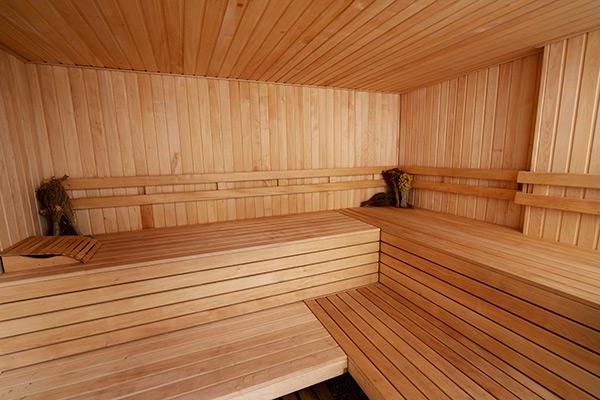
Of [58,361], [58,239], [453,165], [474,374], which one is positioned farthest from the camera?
[453,165]

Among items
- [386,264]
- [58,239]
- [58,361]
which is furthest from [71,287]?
[386,264]

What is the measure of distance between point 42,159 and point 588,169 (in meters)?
4.52

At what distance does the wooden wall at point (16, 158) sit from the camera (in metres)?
1.88

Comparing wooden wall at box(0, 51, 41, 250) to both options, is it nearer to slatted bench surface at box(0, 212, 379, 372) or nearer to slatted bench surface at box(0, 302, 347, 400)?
slatted bench surface at box(0, 212, 379, 372)

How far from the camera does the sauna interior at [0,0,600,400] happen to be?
1.53m

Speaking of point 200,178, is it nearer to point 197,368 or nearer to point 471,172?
point 197,368

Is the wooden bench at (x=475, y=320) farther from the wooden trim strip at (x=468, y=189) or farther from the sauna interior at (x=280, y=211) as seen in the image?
the wooden trim strip at (x=468, y=189)

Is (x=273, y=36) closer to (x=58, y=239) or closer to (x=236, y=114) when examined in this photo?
(x=236, y=114)

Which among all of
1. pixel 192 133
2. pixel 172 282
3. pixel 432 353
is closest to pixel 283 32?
pixel 192 133

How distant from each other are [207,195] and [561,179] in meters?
3.22

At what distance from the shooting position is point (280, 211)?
3.36 m

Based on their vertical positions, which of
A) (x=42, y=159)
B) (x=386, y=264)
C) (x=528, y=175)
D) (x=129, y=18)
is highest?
(x=129, y=18)

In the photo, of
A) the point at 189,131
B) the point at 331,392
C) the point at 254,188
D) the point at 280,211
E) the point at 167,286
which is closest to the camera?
the point at 167,286

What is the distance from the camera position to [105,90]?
8.23 feet
